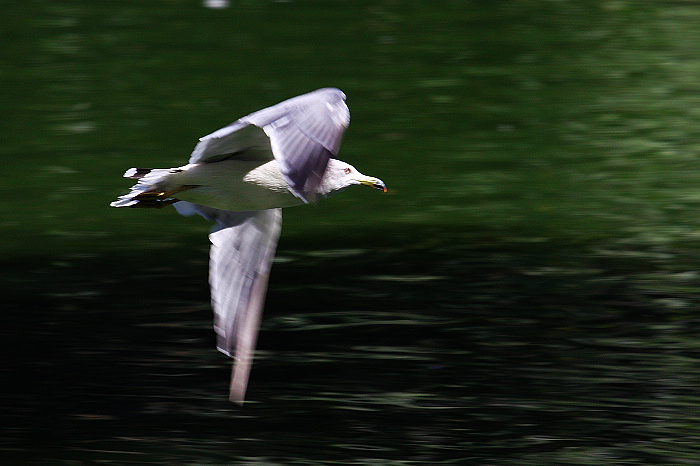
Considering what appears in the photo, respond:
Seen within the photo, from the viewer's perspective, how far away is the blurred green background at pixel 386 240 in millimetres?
6816

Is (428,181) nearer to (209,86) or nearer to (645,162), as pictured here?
(645,162)

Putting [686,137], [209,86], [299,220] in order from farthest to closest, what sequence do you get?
1. [209,86]
2. [686,137]
3. [299,220]

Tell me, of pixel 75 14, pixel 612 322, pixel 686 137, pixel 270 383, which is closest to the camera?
pixel 270 383

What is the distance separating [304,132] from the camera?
212 inches

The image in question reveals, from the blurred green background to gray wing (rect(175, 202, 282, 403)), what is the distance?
0.56 m

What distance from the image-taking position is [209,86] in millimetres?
13883

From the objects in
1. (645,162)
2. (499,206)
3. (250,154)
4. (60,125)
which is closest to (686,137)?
(645,162)

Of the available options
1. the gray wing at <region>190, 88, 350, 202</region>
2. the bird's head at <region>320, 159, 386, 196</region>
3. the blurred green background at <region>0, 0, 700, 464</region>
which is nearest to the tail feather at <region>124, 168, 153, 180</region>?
the gray wing at <region>190, 88, 350, 202</region>

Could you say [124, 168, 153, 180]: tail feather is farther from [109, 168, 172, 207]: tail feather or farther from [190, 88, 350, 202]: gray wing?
[190, 88, 350, 202]: gray wing

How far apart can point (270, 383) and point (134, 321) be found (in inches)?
52.3

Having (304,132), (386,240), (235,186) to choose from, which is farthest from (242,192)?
(386,240)

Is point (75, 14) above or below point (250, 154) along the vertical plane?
below

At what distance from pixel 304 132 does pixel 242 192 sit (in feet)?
3.29

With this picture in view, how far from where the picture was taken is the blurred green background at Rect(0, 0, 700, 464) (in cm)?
682
